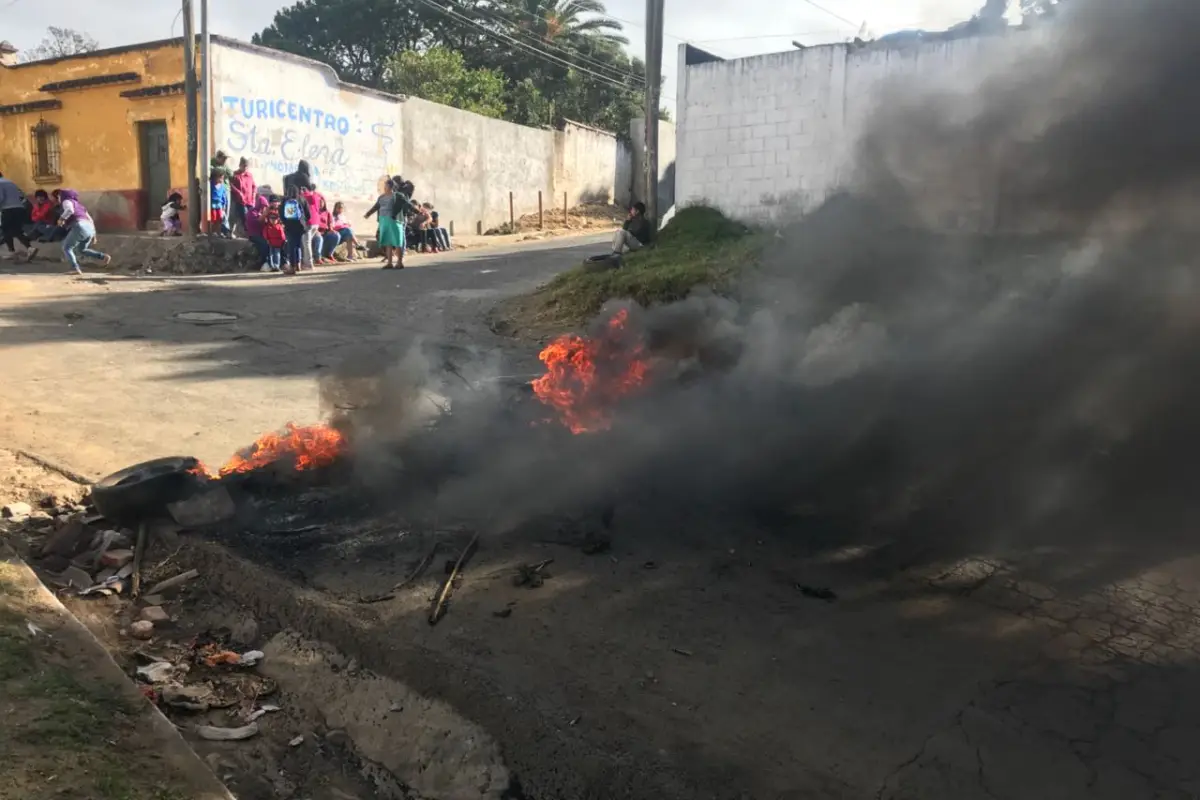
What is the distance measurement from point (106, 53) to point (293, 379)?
13.1 m

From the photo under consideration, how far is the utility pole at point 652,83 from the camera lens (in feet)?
40.4

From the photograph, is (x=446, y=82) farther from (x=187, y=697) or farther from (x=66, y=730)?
(x=66, y=730)

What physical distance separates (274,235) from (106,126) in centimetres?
623

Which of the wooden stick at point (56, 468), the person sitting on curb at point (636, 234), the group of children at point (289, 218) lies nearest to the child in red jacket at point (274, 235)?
the group of children at point (289, 218)

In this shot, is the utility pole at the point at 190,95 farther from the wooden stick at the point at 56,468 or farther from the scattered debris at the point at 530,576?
the scattered debris at the point at 530,576

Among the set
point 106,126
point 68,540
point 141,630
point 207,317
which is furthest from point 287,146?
point 141,630

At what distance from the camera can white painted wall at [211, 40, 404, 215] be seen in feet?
54.2

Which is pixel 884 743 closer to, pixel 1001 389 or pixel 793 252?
pixel 1001 389

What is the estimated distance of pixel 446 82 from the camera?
30.6 m

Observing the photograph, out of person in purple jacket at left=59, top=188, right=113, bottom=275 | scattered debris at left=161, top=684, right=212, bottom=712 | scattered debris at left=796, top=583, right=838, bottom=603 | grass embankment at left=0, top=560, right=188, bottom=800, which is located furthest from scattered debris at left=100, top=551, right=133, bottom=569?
person in purple jacket at left=59, top=188, right=113, bottom=275

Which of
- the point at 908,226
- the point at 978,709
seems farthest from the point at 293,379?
the point at 978,709

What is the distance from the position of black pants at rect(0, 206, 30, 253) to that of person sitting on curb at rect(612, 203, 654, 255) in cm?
1166

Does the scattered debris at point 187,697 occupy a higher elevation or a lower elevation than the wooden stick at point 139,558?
lower

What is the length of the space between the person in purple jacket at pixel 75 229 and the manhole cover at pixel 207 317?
4549 mm
